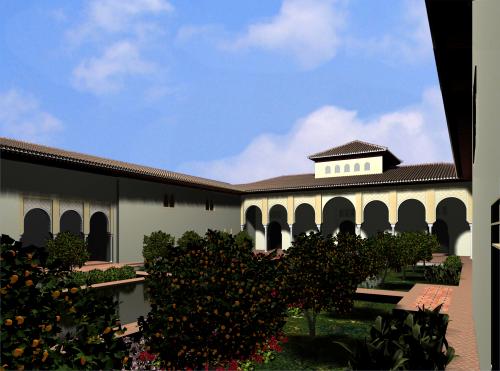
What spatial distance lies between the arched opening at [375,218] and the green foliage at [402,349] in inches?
1132

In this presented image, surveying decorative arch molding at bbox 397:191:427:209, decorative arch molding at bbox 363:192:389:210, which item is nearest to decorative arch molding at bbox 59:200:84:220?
decorative arch molding at bbox 363:192:389:210

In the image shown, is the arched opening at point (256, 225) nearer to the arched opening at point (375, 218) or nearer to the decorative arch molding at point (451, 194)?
the arched opening at point (375, 218)

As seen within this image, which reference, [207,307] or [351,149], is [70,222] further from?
[207,307]

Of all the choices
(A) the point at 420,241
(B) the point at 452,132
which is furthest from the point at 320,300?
(A) the point at 420,241

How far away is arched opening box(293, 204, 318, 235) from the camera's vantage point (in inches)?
1407

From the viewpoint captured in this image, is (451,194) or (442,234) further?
(442,234)

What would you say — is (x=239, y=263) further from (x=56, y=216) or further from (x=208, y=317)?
(x=56, y=216)

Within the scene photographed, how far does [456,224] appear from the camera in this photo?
A: 29.5 metres

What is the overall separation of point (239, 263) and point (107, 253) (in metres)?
20.0

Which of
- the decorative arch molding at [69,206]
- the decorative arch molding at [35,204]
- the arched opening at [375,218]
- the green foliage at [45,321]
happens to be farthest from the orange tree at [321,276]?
the arched opening at [375,218]

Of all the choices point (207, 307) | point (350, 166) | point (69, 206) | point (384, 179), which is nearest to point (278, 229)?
point (350, 166)

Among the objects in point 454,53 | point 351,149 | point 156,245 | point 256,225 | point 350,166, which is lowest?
point 156,245

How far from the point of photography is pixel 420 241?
55.6 feet

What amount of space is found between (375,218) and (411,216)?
2.74 meters
